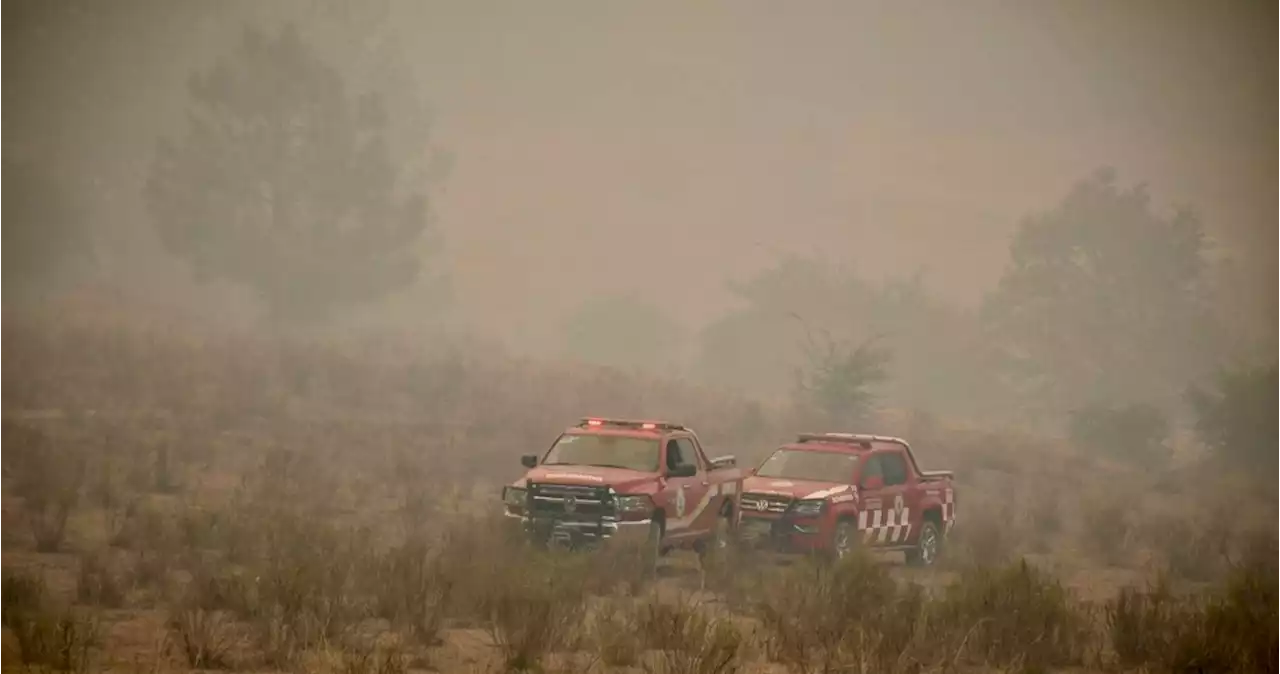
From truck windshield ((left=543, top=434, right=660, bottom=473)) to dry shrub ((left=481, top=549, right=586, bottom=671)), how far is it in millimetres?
2619

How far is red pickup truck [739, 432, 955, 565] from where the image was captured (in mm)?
17641

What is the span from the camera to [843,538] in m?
18.0

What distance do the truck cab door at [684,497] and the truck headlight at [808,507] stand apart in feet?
3.56

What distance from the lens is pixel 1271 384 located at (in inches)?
1462

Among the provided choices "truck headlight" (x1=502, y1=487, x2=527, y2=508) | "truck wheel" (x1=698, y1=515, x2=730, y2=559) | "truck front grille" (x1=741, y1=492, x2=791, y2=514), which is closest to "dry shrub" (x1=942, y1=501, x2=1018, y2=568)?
"truck front grille" (x1=741, y1=492, x2=791, y2=514)

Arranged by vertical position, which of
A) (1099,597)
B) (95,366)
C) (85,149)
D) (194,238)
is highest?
(85,149)

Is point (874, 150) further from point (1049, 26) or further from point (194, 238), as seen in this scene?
point (194, 238)

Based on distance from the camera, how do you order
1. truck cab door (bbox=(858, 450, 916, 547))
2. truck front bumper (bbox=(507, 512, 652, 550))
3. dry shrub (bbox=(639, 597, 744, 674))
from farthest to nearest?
truck cab door (bbox=(858, 450, 916, 547))
truck front bumper (bbox=(507, 512, 652, 550))
dry shrub (bbox=(639, 597, 744, 674))

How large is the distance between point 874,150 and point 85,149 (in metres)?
32.1

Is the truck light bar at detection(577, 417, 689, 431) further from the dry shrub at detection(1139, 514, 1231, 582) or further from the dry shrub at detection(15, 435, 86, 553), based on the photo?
the dry shrub at detection(1139, 514, 1231, 582)

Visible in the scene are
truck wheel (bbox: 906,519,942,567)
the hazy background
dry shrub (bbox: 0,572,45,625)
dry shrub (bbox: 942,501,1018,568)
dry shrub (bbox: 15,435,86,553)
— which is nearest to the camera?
dry shrub (bbox: 0,572,45,625)

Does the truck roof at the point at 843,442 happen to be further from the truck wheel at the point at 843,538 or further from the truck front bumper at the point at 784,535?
the truck front bumper at the point at 784,535

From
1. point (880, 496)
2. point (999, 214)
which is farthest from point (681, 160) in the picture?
point (880, 496)

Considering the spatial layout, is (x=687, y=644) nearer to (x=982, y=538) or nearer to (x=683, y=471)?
(x=683, y=471)
